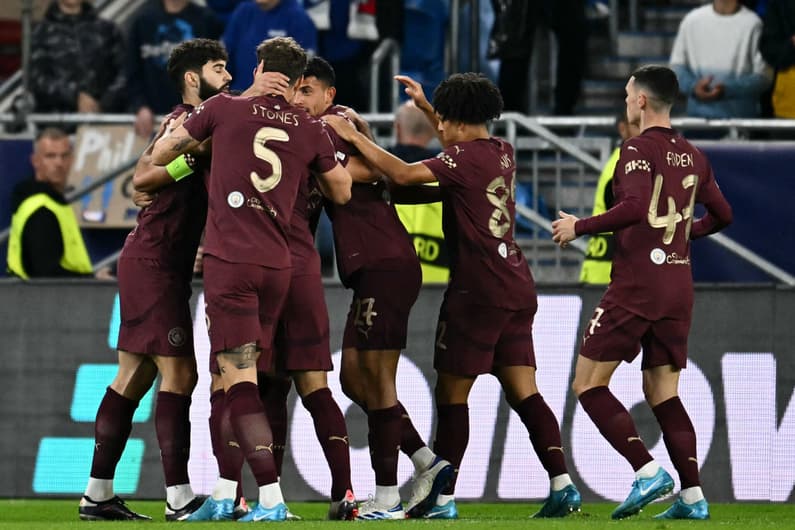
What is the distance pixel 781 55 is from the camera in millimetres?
14266

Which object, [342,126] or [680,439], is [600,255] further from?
[342,126]

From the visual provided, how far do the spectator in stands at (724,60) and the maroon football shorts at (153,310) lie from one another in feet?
20.4

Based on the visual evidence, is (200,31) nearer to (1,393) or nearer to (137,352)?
(1,393)

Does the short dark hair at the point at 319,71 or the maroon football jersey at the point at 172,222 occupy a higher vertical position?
the short dark hair at the point at 319,71

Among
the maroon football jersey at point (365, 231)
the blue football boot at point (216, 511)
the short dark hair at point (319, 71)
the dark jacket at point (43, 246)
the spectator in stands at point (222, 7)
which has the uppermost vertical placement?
the spectator in stands at point (222, 7)

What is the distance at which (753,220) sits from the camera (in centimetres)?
1323

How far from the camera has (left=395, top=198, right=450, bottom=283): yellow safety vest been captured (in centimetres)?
1225

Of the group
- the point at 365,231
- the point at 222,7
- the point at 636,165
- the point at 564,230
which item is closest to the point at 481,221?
the point at 564,230

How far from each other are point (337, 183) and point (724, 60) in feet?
20.9

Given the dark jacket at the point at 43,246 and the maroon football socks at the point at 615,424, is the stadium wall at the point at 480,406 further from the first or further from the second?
the maroon football socks at the point at 615,424

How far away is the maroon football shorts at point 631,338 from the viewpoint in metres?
9.44

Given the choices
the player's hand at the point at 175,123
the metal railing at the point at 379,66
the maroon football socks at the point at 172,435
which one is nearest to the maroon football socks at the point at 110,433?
the maroon football socks at the point at 172,435

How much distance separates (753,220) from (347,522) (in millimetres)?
5465

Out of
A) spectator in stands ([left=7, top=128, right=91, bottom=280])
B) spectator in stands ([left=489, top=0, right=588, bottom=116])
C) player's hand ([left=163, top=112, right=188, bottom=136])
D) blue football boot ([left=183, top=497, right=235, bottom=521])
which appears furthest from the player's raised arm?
spectator in stands ([left=489, top=0, right=588, bottom=116])
